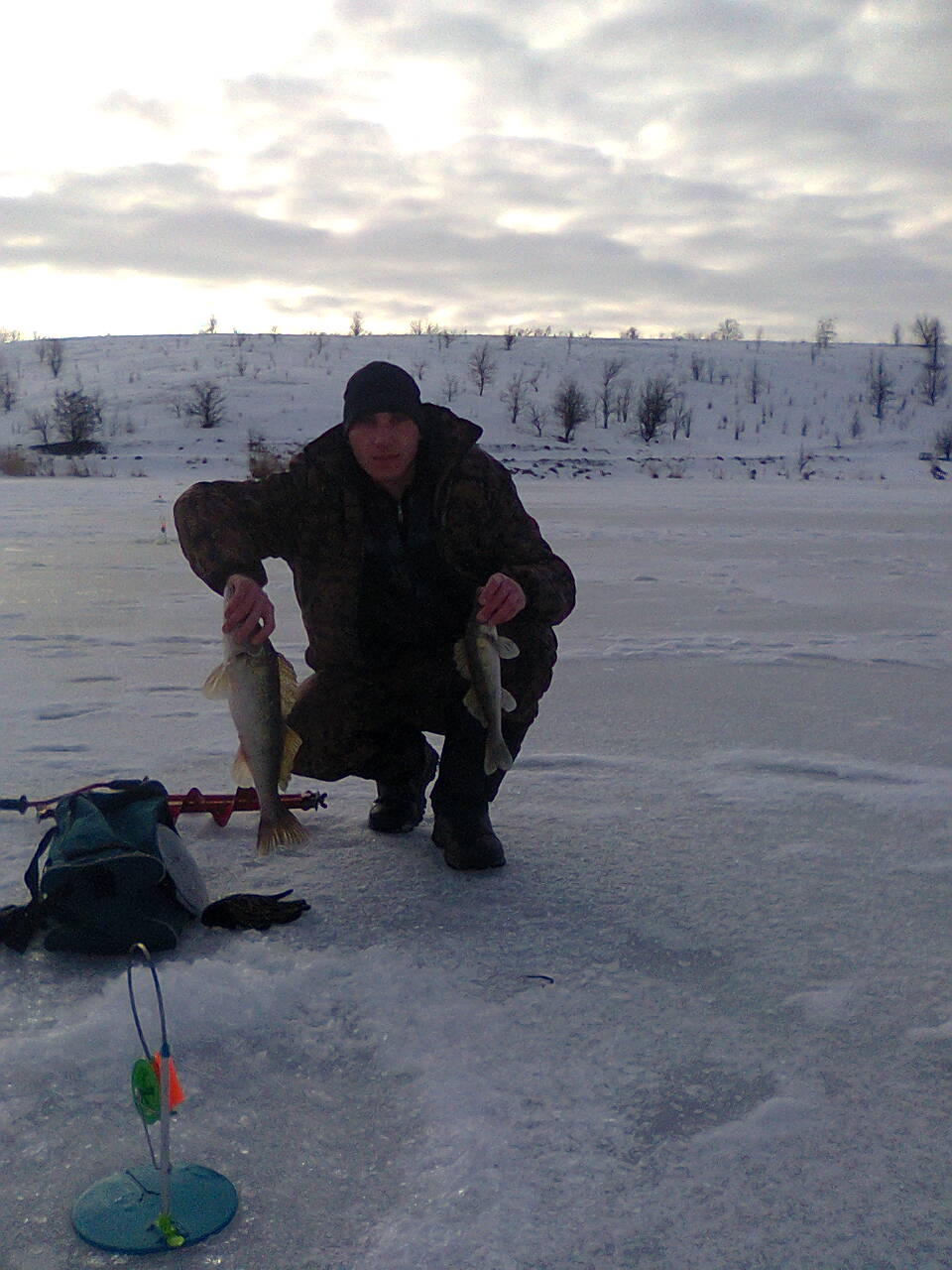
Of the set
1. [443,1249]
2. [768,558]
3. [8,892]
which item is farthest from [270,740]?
[768,558]

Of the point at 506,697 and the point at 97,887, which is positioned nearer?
the point at 97,887

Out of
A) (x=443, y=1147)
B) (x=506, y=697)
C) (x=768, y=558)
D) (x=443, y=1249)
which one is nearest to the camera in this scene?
(x=443, y=1249)

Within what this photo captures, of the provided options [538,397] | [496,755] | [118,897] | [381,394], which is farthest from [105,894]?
[538,397]

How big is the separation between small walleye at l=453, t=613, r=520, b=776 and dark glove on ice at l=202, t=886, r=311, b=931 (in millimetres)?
692

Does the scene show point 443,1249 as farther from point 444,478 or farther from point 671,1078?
point 444,478

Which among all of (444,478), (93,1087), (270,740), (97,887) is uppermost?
(444,478)

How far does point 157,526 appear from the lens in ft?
47.2

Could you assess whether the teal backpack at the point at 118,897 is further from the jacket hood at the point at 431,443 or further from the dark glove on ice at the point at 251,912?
the jacket hood at the point at 431,443

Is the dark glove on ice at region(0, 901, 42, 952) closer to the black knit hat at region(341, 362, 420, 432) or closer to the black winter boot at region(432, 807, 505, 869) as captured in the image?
the black winter boot at region(432, 807, 505, 869)

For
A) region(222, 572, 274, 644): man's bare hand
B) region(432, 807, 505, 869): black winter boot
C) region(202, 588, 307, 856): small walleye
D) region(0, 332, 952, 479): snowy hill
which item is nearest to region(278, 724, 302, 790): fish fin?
region(202, 588, 307, 856): small walleye

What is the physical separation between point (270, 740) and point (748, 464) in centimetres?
4012

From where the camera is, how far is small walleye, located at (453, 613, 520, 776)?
297cm

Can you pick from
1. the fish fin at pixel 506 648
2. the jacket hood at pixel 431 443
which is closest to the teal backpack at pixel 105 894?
the fish fin at pixel 506 648

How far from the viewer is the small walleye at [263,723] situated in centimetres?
291
